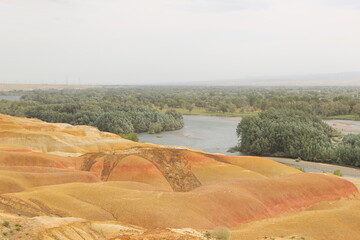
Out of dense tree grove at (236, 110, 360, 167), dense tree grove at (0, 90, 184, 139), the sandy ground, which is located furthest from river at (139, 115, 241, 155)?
the sandy ground

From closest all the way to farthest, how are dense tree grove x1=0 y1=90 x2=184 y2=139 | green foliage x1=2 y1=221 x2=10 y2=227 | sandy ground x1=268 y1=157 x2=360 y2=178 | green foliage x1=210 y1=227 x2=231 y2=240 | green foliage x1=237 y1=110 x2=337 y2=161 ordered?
green foliage x1=2 y1=221 x2=10 y2=227
green foliage x1=210 y1=227 x2=231 y2=240
sandy ground x1=268 y1=157 x2=360 y2=178
green foliage x1=237 y1=110 x2=337 y2=161
dense tree grove x1=0 y1=90 x2=184 y2=139

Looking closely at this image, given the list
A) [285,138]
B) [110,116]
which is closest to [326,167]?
[285,138]

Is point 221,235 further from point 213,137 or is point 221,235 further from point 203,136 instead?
point 203,136

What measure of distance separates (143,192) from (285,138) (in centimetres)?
5354

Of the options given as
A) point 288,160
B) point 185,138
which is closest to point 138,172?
point 288,160

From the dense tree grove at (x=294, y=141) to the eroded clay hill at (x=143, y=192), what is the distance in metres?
23.8

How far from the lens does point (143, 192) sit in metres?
30.3

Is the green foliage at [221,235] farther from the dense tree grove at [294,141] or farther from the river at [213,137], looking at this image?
the dense tree grove at [294,141]

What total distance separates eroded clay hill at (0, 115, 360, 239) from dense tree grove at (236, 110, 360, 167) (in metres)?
23.8

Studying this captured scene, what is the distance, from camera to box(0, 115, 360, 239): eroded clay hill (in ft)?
71.4

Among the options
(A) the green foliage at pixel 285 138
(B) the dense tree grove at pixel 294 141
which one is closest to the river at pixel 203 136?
(A) the green foliage at pixel 285 138

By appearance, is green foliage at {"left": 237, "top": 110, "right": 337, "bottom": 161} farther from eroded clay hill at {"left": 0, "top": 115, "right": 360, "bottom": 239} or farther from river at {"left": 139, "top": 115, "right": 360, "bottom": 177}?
eroded clay hill at {"left": 0, "top": 115, "right": 360, "bottom": 239}

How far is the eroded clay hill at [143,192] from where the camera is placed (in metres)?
21.8

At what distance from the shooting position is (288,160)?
7400 cm
